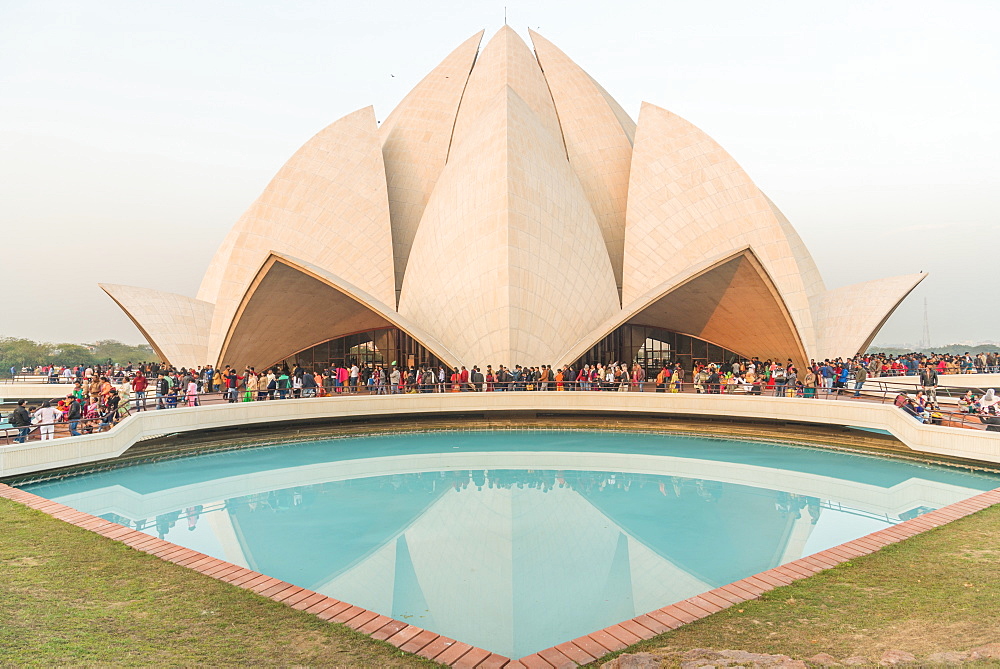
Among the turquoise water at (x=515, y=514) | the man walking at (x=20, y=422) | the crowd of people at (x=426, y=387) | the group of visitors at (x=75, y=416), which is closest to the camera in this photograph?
the turquoise water at (x=515, y=514)

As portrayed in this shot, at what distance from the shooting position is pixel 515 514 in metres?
7.75

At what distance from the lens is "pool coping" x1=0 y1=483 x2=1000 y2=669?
336 centimetres

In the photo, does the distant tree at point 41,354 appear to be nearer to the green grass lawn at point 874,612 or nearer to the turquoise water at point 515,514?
the turquoise water at point 515,514

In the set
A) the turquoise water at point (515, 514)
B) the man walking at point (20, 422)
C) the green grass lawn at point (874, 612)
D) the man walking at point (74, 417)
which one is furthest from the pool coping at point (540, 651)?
the man walking at point (74, 417)

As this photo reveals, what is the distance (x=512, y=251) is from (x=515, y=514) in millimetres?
11650

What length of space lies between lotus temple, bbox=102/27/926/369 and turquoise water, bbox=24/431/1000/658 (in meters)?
7.59

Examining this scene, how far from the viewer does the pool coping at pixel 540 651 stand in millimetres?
3359

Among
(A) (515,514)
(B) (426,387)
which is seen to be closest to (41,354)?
(B) (426,387)

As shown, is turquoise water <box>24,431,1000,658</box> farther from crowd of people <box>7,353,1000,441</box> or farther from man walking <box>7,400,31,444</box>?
crowd of people <box>7,353,1000,441</box>

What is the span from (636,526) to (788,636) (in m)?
3.72

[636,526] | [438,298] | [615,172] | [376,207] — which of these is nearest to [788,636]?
[636,526]

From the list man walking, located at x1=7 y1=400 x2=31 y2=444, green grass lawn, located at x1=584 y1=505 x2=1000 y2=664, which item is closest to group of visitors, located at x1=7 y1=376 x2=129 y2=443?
man walking, located at x1=7 y1=400 x2=31 y2=444

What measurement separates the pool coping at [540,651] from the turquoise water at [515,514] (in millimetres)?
750

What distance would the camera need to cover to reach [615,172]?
83.1ft
